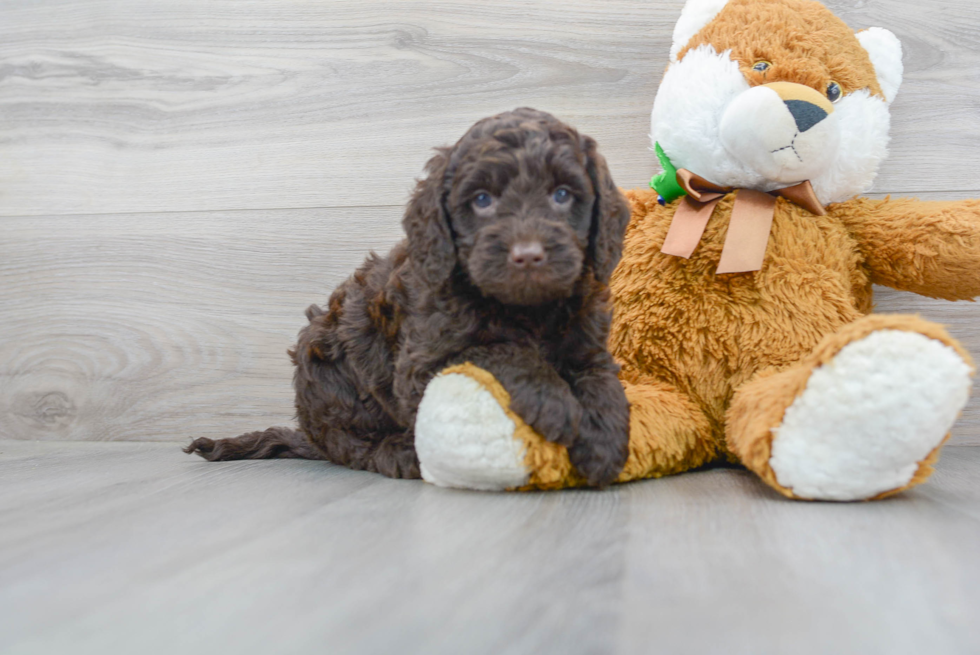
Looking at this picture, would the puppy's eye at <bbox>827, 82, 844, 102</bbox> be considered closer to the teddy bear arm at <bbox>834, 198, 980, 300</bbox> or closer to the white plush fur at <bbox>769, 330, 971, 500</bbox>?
the teddy bear arm at <bbox>834, 198, 980, 300</bbox>

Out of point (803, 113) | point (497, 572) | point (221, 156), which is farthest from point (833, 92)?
point (221, 156)

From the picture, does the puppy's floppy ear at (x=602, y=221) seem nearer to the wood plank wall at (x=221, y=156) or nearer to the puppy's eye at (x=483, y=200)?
the puppy's eye at (x=483, y=200)

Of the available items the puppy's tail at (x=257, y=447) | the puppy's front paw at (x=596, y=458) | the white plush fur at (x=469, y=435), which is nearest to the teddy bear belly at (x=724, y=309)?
the puppy's front paw at (x=596, y=458)

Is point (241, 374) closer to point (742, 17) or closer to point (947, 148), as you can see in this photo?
point (742, 17)

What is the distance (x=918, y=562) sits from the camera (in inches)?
38.3

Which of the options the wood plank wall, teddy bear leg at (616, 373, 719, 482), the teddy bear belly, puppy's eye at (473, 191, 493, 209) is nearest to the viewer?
puppy's eye at (473, 191, 493, 209)

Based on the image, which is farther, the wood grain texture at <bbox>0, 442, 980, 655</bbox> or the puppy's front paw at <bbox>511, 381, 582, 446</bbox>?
the puppy's front paw at <bbox>511, 381, 582, 446</bbox>

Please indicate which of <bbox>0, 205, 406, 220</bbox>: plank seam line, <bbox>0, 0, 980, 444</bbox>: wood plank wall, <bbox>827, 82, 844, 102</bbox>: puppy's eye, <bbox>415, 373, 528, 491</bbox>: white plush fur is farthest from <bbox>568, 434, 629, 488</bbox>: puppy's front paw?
<bbox>0, 205, 406, 220</bbox>: plank seam line

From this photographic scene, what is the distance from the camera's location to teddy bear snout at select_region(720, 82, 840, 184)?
63.3 inches

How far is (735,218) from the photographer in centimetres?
171

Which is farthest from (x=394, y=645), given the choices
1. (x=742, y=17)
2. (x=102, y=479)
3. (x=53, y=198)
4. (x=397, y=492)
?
(x=53, y=198)

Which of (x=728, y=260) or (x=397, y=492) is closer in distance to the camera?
(x=397, y=492)

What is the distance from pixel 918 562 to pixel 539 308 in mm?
808

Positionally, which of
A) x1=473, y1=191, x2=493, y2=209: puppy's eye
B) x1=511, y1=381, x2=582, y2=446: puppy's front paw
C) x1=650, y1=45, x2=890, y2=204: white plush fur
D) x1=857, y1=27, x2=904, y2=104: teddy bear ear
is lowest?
x1=511, y1=381, x2=582, y2=446: puppy's front paw
